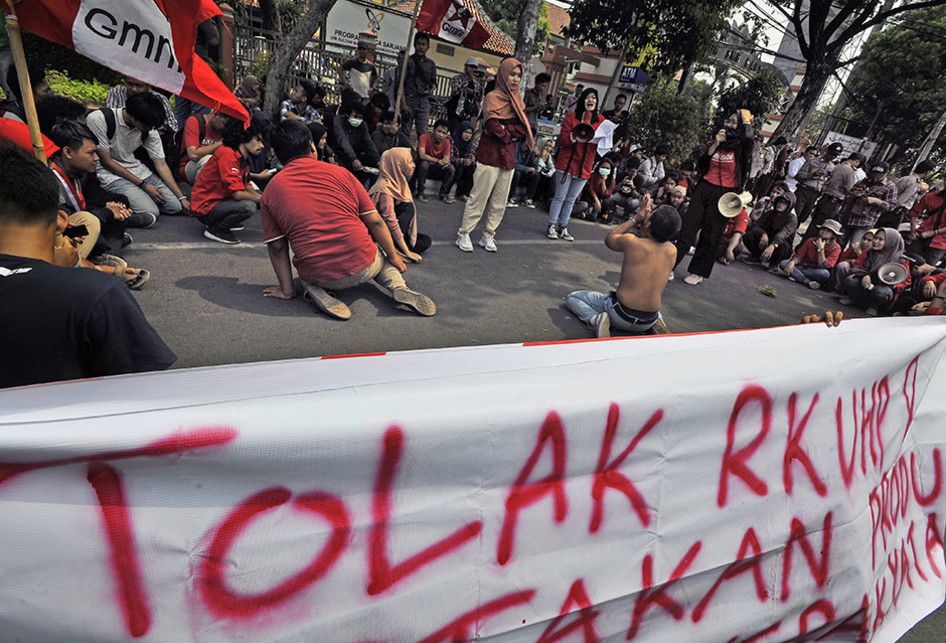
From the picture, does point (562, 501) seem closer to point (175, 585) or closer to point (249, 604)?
point (249, 604)

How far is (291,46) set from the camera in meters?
8.13

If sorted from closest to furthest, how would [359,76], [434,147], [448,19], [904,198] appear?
[434,147] < [448,19] < [359,76] < [904,198]

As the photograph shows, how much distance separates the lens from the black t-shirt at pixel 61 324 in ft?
4.65

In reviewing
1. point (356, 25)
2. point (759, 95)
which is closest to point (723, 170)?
point (759, 95)

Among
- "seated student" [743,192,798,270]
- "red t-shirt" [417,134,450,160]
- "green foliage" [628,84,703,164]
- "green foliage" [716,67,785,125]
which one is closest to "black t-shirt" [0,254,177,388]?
"red t-shirt" [417,134,450,160]

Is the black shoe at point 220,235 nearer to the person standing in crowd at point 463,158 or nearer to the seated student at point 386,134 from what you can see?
the seated student at point 386,134

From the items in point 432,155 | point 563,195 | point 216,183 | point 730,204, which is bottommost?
point 216,183

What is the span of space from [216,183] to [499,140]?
9.17 feet

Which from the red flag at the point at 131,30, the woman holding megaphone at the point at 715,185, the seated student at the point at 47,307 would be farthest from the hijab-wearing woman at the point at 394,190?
the seated student at the point at 47,307

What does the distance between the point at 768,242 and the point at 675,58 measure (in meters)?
8.85

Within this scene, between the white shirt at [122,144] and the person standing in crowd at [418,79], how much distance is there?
399cm

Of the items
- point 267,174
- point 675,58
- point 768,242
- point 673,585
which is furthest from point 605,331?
point 675,58

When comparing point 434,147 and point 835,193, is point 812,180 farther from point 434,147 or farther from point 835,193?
point 434,147

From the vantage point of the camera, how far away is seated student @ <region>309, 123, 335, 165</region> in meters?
7.11
